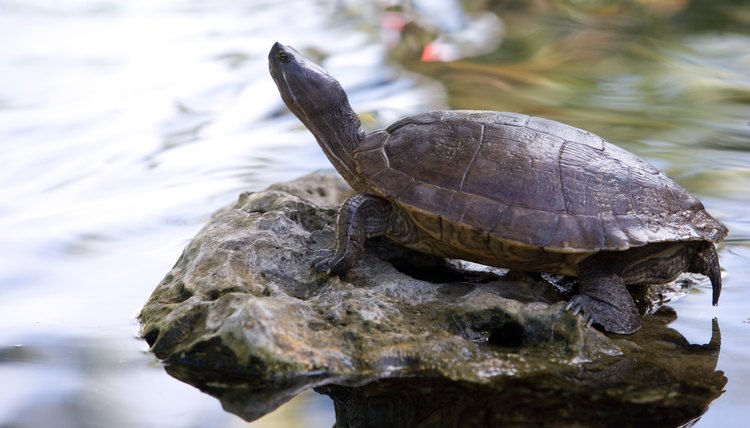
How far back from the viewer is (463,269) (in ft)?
12.5

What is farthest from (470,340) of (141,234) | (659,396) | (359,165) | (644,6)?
(644,6)

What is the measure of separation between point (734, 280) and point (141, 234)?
3191mm

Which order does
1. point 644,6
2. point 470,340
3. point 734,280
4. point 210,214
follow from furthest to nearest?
point 644,6, point 210,214, point 734,280, point 470,340

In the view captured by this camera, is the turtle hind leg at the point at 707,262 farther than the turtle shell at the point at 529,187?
Yes

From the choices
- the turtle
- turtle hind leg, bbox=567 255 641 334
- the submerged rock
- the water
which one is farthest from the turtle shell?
the water

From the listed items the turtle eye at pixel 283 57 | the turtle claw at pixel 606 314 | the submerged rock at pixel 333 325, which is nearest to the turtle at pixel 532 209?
the turtle claw at pixel 606 314

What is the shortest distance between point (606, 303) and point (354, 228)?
1043 millimetres

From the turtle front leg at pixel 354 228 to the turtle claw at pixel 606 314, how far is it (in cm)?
86

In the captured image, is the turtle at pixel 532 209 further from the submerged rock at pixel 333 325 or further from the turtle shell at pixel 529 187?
the submerged rock at pixel 333 325

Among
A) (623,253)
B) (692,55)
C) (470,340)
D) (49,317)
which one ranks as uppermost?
(692,55)

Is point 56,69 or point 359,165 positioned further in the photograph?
point 56,69

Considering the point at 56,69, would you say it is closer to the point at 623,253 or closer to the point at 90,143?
the point at 90,143

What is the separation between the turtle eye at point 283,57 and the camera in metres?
4.02

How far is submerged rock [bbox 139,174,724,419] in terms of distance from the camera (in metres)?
2.92
